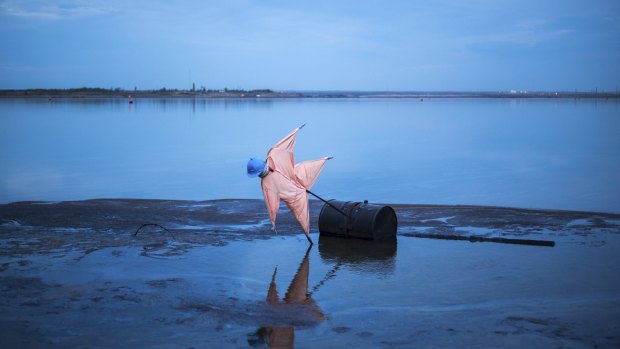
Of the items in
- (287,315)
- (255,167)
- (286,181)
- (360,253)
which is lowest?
(287,315)

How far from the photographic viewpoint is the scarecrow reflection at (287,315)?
7.73 metres

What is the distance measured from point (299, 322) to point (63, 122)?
48.6m

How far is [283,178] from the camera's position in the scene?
38.7ft

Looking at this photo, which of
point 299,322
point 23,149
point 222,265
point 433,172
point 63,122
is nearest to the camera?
point 299,322

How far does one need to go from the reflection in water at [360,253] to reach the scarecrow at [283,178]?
631 millimetres

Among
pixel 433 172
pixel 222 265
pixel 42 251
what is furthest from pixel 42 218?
pixel 433 172

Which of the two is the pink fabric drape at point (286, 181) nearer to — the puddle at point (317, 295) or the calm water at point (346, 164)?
the puddle at point (317, 295)

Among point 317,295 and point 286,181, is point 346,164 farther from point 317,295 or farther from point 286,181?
point 317,295

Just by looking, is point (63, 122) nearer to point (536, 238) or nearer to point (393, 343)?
point (536, 238)

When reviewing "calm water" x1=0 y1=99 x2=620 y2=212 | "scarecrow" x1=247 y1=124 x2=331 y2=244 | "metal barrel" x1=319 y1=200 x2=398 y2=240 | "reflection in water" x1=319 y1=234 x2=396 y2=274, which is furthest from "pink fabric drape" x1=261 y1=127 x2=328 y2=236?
"calm water" x1=0 y1=99 x2=620 y2=212

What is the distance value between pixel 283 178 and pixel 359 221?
1.96 metres

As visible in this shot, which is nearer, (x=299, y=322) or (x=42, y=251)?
(x=299, y=322)

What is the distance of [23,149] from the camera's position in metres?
31.0

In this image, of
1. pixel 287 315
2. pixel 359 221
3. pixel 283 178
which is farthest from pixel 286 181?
pixel 287 315
